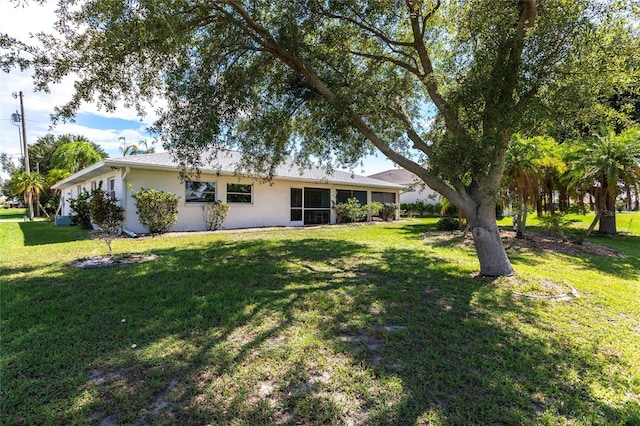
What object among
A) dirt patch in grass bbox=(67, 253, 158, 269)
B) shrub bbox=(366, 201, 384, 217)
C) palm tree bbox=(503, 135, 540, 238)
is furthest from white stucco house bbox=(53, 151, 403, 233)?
palm tree bbox=(503, 135, 540, 238)

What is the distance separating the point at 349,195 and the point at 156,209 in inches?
448

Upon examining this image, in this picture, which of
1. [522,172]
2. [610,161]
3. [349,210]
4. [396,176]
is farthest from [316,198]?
[396,176]

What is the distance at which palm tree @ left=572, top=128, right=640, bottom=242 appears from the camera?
9383 millimetres

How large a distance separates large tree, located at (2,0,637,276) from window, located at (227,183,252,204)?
5.52 m

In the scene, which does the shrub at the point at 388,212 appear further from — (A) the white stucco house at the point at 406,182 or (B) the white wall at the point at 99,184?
(B) the white wall at the point at 99,184

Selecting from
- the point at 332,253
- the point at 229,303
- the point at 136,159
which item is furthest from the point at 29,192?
the point at 229,303

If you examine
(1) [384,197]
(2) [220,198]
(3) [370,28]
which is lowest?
(2) [220,198]

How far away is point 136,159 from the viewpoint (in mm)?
12352

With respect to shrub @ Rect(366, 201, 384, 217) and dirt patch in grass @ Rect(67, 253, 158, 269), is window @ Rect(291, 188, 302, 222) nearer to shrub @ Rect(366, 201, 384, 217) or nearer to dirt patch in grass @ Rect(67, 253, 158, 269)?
shrub @ Rect(366, 201, 384, 217)

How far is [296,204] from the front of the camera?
17.4 meters

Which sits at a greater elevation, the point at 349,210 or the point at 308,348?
the point at 349,210

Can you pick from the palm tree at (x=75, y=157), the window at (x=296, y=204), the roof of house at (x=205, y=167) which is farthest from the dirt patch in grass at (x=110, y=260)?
the palm tree at (x=75, y=157)

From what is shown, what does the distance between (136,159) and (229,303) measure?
33.2 feet

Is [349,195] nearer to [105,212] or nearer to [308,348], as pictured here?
[105,212]
